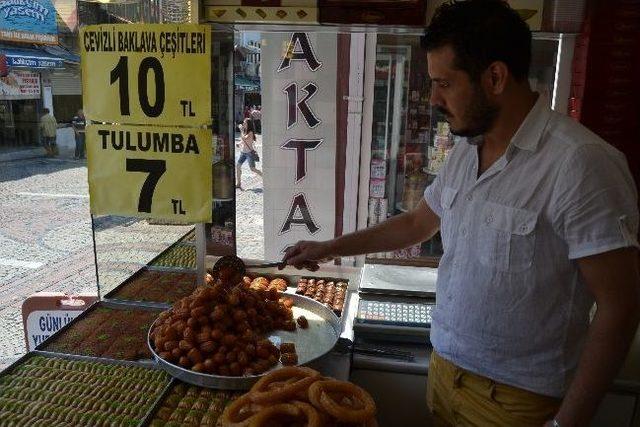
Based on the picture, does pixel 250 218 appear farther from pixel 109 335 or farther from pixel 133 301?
pixel 109 335

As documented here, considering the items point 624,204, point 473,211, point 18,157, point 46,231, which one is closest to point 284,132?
point 473,211

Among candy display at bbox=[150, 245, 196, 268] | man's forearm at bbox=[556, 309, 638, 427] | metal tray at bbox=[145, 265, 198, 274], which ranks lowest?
metal tray at bbox=[145, 265, 198, 274]

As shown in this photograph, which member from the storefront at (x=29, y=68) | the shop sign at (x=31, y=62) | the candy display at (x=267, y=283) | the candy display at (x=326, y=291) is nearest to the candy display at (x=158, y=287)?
the candy display at (x=267, y=283)

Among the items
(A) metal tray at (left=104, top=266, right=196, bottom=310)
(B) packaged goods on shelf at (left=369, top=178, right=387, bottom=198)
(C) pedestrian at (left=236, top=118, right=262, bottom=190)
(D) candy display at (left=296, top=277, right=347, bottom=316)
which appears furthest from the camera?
(C) pedestrian at (left=236, top=118, right=262, bottom=190)

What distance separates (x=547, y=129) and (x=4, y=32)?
17454 millimetres

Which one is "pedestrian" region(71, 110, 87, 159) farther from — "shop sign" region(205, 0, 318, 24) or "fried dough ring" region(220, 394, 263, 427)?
"fried dough ring" region(220, 394, 263, 427)

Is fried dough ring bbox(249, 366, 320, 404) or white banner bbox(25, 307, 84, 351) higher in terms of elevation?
fried dough ring bbox(249, 366, 320, 404)

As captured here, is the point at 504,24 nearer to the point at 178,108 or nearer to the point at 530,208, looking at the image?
the point at 530,208

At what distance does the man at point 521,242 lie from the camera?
138 centimetres

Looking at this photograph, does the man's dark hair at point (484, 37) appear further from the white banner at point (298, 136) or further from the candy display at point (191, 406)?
the white banner at point (298, 136)

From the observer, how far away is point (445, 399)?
188 cm

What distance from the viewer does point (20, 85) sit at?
682 inches

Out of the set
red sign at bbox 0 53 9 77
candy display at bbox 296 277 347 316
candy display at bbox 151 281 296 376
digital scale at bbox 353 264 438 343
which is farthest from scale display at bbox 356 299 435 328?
red sign at bbox 0 53 9 77

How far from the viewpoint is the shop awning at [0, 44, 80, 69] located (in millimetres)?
15398
